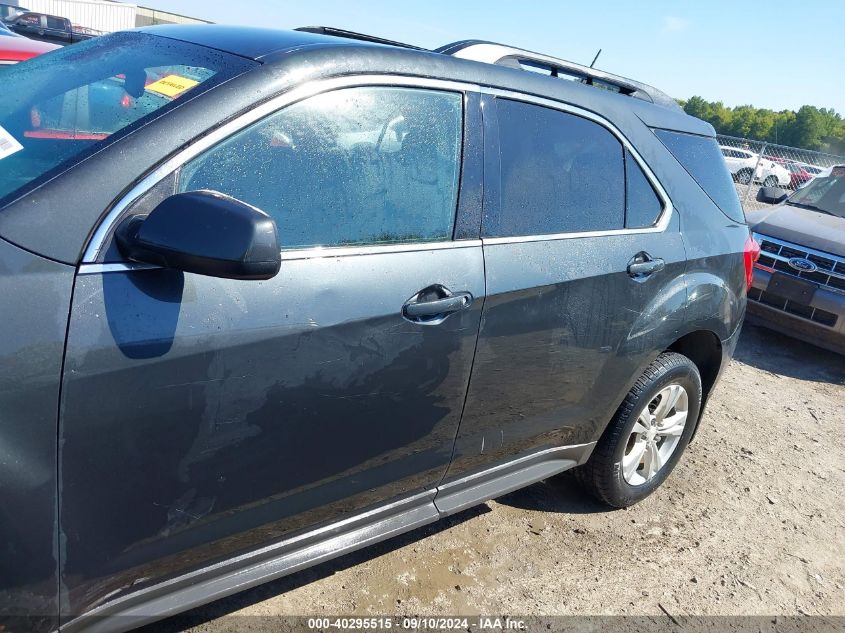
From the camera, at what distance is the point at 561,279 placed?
2637mm

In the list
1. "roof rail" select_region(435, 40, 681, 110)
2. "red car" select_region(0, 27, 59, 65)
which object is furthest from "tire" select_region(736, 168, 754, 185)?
"red car" select_region(0, 27, 59, 65)

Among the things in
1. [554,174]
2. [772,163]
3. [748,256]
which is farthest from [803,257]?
[772,163]

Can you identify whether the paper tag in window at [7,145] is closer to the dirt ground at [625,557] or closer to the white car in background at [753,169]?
the dirt ground at [625,557]

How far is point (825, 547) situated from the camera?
352 cm

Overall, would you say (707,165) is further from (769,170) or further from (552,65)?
(769,170)

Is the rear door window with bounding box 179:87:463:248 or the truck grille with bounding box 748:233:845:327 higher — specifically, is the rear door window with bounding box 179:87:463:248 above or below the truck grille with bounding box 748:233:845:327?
above

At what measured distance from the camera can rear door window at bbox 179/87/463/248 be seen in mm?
1900

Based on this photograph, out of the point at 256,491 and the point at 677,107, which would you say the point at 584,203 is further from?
the point at 256,491

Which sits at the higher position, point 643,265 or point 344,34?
point 344,34

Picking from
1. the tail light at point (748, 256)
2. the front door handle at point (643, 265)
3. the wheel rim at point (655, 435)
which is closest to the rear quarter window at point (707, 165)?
the tail light at point (748, 256)

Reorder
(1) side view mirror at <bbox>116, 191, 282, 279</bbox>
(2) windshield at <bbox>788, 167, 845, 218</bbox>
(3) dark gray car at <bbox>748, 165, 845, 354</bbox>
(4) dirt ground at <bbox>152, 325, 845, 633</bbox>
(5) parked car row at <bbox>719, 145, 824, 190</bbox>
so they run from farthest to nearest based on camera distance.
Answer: (5) parked car row at <bbox>719, 145, 824, 190</bbox>, (2) windshield at <bbox>788, 167, 845, 218</bbox>, (3) dark gray car at <bbox>748, 165, 845, 354</bbox>, (4) dirt ground at <bbox>152, 325, 845, 633</bbox>, (1) side view mirror at <bbox>116, 191, 282, 279</bbox>

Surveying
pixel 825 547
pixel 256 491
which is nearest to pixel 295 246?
pixel 256 491

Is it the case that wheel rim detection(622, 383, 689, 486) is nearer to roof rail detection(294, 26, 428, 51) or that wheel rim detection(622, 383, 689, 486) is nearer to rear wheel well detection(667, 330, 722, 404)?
rear wheel well detection(667, 330, 722, 404)

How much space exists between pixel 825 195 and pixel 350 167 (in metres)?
6.90
